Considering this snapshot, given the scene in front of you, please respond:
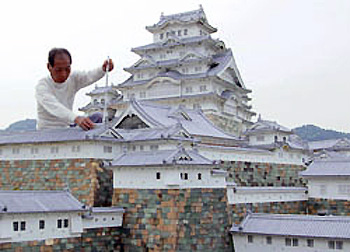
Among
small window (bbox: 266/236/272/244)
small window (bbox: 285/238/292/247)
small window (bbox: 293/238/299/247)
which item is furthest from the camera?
small window (bbox: 266/236/272/244)

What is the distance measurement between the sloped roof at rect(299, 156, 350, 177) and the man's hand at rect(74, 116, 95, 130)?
1499cm

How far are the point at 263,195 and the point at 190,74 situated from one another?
17.4m

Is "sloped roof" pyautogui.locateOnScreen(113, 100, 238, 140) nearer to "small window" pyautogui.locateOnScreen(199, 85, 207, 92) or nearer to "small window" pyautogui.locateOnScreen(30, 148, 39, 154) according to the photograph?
"small window" pyautogui.locateOnScreen(30, 148, 39, 154)

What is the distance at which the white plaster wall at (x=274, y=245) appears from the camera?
23500mm

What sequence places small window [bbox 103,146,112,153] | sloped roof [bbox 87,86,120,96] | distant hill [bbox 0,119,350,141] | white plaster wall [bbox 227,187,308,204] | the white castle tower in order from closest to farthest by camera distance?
small window [bbox 103,146,112,153] < white plaster wall [bbox 227,187,308,204] < the white castle tower < sloped roof [bbox 87,86,120,96] < distant hill [bbox 0,119,350,141]

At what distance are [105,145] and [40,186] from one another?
4.48 metres

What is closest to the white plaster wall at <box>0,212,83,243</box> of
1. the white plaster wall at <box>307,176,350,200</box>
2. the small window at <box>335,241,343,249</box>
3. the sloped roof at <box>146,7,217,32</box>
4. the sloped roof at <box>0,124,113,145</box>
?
the sloped roof at <box>0,124,113,145</box>

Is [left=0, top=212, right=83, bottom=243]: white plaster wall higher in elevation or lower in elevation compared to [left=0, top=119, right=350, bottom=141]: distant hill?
lower

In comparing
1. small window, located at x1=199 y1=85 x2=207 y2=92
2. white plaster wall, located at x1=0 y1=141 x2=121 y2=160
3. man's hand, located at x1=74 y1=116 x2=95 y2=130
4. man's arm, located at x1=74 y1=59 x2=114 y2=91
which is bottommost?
white plaster wall, located at x1=0 y1=141 x2=121 y2=160

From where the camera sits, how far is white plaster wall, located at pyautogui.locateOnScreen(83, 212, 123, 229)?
2283 centimetres

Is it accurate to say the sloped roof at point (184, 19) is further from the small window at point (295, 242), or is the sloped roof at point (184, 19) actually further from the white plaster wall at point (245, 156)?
the small window at point (295, 242)

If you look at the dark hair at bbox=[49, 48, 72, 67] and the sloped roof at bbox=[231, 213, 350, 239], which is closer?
the sloped roof at bbox=[231, 213, 350, 239]

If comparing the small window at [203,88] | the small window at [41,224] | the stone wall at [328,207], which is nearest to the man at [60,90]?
the small window at [41,224]

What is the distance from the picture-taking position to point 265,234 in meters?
24.9
